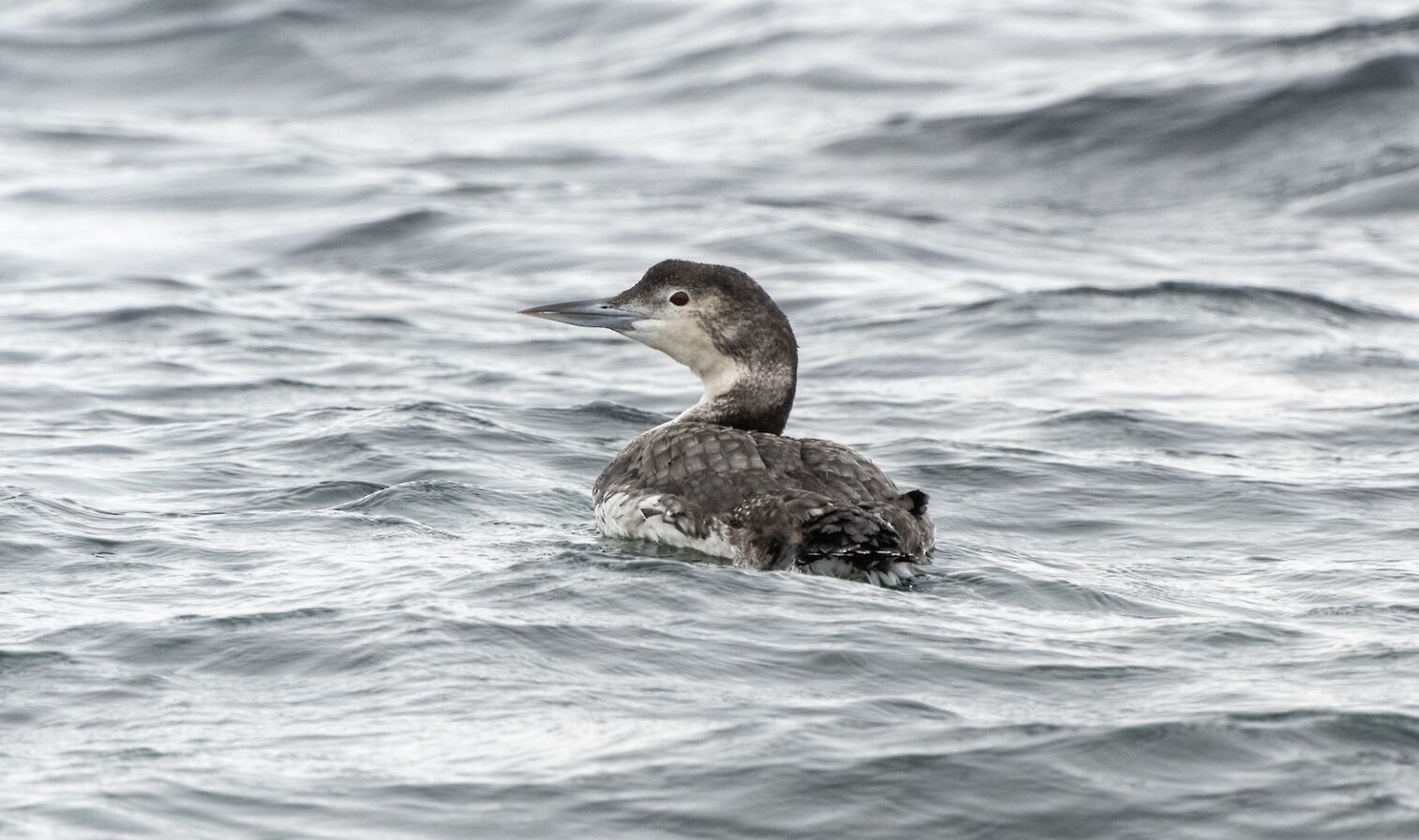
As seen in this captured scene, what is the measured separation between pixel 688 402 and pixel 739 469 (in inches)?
141

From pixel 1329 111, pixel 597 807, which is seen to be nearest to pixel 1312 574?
pixel 597 807

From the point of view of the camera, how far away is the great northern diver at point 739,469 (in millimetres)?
6496

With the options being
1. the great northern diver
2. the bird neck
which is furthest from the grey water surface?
the bird neck

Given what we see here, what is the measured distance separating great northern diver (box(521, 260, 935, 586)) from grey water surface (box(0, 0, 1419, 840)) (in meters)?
0.22

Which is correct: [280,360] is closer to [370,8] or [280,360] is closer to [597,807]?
[597,807]

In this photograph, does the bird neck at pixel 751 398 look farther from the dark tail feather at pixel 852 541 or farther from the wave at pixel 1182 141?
the wave at pixel 1182 141

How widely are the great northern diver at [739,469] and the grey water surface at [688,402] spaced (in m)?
0.22

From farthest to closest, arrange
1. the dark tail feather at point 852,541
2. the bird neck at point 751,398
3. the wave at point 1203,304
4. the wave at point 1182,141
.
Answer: the wave at point 1182,141 → the wave at point 1203,304 → the bird neck at point 751,398 → the dark tail feather at point 852,541

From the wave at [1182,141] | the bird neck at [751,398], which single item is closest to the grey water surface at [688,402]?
the wave at [1182,141]

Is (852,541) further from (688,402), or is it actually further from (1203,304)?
(1203,304)

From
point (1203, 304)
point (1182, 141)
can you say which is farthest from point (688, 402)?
point (1182, 141)

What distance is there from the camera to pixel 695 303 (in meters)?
7.90

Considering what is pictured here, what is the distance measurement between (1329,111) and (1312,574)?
441 inches

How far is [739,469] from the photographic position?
6.96 m
